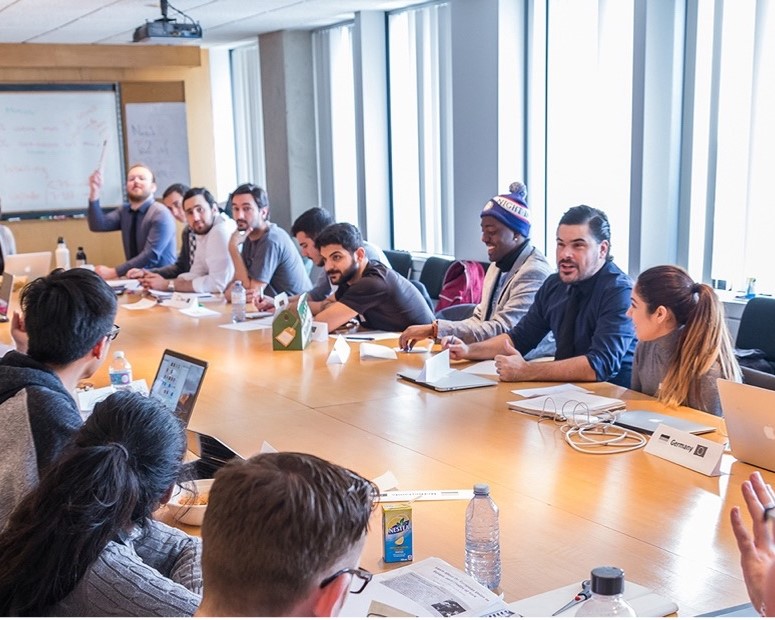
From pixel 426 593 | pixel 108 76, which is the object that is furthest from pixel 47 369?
pixel 108 76

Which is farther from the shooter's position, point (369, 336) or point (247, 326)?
point (247, 326)

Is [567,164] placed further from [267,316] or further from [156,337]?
[156,337]

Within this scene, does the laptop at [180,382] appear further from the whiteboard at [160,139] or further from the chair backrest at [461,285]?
the whiteboard at [160,139]

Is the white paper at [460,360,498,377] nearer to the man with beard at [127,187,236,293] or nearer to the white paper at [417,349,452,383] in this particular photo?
the white paper at [417,349,452,383]

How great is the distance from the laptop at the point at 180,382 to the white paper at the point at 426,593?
1270mm

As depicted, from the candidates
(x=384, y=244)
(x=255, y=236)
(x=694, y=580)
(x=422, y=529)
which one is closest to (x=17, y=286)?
(x=255, y=236)

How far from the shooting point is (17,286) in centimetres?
671

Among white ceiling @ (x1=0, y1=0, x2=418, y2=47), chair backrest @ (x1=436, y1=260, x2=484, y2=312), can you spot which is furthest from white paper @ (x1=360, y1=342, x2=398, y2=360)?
white ceiling @ (x1=0, y1=0, x2=418, y2=47)

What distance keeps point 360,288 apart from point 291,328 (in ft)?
1.46

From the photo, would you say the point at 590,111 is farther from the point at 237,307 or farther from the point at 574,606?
the point at 574,606

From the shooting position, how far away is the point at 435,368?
12.1 feet

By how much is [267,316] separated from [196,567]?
3.56 meters

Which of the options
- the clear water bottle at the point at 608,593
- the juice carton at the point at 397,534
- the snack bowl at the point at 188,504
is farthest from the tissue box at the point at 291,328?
the clear water bottle at the point at 608,593

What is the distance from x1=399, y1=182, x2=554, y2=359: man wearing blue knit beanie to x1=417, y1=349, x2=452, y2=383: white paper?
704 mm
